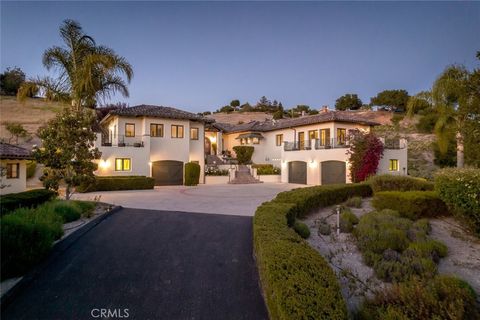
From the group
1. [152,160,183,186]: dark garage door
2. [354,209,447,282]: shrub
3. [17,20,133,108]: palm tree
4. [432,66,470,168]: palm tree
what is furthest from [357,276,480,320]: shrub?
[152,160,183,186]: dark garage door

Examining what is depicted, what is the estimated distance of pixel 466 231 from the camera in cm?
Result: 857

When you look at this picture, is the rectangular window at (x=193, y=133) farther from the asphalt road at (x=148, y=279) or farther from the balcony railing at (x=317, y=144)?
the asphalt road at (x=148, y=279)

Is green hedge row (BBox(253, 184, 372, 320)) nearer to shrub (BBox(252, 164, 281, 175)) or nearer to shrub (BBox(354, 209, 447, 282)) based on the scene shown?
shrub (BBox(354, 209, 447, 282))

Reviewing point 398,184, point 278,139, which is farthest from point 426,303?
point 278,139

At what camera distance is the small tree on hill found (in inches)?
450

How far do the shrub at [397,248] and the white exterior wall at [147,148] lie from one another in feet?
64.1

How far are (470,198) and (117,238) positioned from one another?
10.1 meters

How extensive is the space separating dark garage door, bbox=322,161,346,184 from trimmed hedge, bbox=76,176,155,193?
15.5 m

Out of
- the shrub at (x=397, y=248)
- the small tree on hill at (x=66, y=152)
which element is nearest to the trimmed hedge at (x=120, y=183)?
the small tree on hill at (x=66, y=152)

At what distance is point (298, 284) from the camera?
3406 mm

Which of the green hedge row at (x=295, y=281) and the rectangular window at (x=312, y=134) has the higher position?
the rectangular window at (x=312, y=134)

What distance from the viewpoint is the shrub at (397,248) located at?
5418 mm

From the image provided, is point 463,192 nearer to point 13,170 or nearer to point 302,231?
point 302,231

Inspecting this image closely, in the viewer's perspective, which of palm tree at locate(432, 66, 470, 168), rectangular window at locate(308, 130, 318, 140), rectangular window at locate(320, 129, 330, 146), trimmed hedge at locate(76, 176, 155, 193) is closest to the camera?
palm tree at locate(432, 66, 470, 168)
